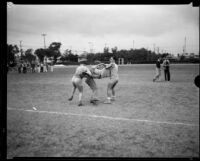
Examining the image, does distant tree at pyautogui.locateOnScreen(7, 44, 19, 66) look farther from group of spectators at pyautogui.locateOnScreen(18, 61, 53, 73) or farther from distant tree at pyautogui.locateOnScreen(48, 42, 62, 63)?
distant tree at pyautogui.locateOnScreen(48, 42, 62, 63)

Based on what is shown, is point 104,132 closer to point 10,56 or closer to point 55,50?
point 10,56

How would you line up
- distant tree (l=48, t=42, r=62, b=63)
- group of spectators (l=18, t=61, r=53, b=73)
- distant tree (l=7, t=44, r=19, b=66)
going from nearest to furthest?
distant tree (l=7, t=44, r=19, b=66), group of spectators (l=18, t=61, r=53, b=73), distant tree (l=48, t=42, r=62, b=63)

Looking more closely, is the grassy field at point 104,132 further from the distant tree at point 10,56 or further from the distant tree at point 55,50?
the distant tree at point 55,50

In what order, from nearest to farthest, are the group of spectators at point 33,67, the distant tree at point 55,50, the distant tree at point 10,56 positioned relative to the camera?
the distant tree at point 10,56, the group of spectators at point 33,67, the distant tree at point 55,50

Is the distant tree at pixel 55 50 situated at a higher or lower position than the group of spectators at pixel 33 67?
higher

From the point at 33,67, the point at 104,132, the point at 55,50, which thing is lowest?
the point at 104,132

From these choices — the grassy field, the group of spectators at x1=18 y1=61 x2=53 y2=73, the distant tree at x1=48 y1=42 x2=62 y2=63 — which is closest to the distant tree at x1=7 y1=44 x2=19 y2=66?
the grassy field

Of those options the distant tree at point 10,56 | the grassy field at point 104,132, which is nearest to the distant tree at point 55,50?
the distant tree at point 10,56

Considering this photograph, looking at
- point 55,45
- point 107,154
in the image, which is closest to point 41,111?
point 107,154

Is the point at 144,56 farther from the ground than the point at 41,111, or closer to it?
farther from the ground

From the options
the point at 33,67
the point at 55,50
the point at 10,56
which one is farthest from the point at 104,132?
the point at 55,50

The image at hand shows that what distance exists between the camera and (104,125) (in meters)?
4.85

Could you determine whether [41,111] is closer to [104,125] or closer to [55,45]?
[104,125]
